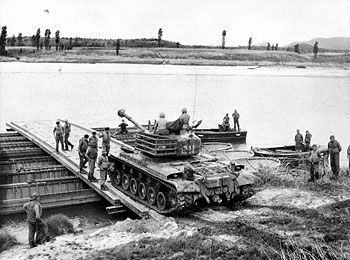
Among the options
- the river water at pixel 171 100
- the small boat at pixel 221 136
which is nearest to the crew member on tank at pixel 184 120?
the small boat at pixel 221 136

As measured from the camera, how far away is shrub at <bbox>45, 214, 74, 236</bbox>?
12.3 m

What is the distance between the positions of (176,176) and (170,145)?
150 centimetres

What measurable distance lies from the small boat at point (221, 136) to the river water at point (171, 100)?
664mm

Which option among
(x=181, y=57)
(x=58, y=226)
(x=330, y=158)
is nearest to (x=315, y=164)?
(x=330, y=158)

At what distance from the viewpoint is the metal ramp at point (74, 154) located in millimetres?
14477

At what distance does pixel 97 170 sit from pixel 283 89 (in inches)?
2214

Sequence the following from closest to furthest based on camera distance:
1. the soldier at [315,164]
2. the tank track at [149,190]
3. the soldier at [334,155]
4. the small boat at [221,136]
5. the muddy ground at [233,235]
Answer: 1. the muddy ground at [233,235]
2. the tank track at [149,190]
3. the soldier at [315,164]
4. the soldier at [334,155]
5. the small boat at [221,136]

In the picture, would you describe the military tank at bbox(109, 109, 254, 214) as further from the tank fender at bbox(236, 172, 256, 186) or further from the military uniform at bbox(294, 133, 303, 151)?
the military uniform at bbox(294, 133, 303, 151)

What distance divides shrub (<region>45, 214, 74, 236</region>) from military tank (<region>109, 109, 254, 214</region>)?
2511 millimetres

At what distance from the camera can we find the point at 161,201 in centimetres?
1375

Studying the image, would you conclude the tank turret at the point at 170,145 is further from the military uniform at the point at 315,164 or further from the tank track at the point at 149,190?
the military uniform at the point at 315,164

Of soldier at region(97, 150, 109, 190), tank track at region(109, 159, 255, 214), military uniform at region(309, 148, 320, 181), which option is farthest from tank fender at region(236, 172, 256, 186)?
soldier at region(97, 150, 109, 190)

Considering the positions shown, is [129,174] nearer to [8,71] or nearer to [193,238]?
[193,238]

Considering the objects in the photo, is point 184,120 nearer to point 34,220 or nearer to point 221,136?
point 34,220
